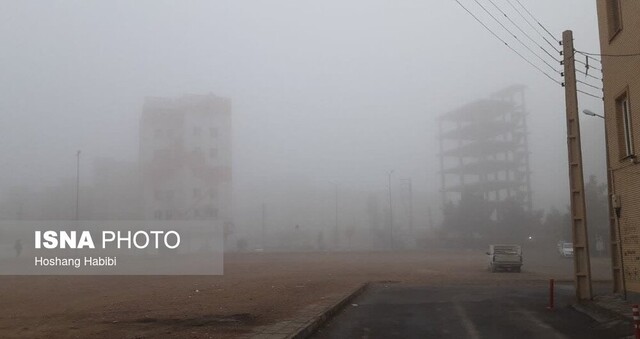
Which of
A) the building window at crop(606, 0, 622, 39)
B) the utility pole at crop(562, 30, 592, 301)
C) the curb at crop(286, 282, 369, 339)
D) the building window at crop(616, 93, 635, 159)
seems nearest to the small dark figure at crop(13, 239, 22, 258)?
the curb at crop(286, 282, 369, 339)

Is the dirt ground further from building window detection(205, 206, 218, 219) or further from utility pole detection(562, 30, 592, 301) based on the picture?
building window detection(205, 206, 218, 219)

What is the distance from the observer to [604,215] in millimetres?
76125

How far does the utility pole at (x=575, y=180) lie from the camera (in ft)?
60.9

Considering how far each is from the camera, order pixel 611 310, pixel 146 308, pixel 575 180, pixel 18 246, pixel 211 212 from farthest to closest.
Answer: pixel 211 212 → pixel 18 246 → pixel 575 180 → pixel 146 308 → pixel 611 310

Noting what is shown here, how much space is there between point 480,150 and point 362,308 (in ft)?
351

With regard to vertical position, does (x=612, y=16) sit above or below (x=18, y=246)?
above

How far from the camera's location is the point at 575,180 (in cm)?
1912

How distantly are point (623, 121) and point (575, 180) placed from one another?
219 cm

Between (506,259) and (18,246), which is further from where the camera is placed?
(18,246)

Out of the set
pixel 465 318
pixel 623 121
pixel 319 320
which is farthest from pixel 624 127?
pixel 319 320

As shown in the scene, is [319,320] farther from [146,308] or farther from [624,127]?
[624,127]

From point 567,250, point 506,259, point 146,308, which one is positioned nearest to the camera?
point 146,308

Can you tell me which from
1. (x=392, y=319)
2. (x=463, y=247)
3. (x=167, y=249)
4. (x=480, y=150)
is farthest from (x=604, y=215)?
(x=392, y=319)

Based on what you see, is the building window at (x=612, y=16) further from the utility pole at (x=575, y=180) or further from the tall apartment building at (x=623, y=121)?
the utility pole at (x=575, y=180)
